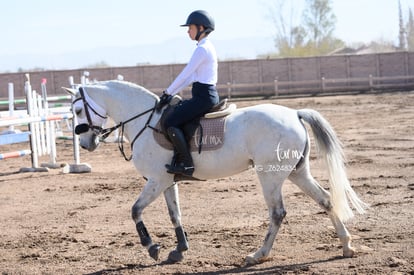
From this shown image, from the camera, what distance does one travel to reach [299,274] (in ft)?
22.0

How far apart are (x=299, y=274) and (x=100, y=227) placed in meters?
3.77

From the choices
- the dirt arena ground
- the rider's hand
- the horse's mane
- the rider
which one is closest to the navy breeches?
the rider

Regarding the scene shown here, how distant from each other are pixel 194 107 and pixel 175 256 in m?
1.69

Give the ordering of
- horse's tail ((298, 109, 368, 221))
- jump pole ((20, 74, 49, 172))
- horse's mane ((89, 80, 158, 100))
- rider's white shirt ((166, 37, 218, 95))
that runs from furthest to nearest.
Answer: jump pole ((20, 74, 49, 172)) → horse's mane ((89, 80, 158, 100)) → horse's tail ((298, 109, 368, 221)) → rider's white shirt ((166, 37, 218, 95))

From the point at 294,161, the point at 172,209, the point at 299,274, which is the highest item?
the point at 294,161

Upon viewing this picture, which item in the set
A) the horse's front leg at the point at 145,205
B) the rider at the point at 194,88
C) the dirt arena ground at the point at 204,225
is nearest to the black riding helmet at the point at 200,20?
the rider at the point at 194,88

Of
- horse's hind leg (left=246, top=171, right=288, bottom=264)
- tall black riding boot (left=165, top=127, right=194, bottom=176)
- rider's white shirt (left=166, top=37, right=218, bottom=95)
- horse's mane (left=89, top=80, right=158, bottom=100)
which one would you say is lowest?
horse's hind leg (left=246, top=171, right=288, bottom=264)

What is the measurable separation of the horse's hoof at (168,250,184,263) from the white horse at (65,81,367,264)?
0.03ft

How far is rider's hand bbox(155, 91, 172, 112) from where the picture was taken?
7802 millimetres

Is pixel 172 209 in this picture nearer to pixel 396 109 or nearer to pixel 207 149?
pixel 207 149

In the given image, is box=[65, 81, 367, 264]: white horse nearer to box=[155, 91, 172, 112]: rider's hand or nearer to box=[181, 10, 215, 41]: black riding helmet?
box=[155, 91, 172, 112]: rider's hand

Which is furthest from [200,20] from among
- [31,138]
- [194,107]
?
[31,138]

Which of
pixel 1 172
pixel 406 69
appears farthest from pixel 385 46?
pixel 1 172

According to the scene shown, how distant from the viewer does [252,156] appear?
7.59 m
